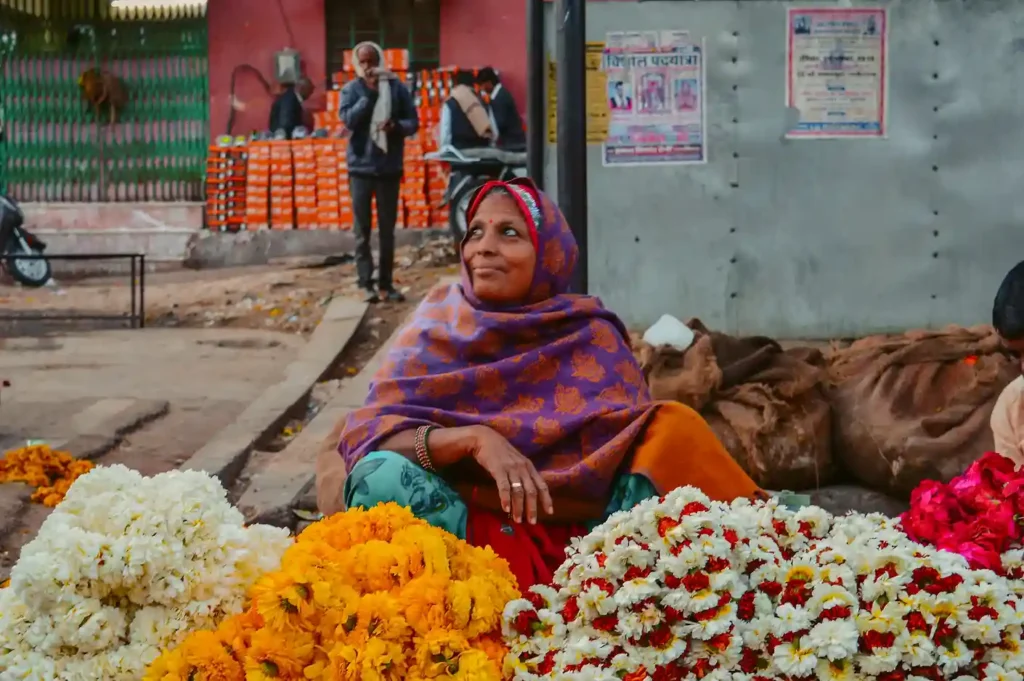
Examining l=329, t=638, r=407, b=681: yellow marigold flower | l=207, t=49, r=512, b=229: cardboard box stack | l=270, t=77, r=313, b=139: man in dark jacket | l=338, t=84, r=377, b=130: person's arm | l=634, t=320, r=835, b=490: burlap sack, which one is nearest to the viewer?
l=329, t=638, r=407, b=681: yellow marigold flower

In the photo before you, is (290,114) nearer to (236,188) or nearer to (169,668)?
(236,188)

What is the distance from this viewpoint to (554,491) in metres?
2.38

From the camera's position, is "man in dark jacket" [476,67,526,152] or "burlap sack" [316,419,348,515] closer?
"burlap sack" [316,419,348,515]

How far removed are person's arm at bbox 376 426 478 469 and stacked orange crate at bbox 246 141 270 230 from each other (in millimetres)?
3659

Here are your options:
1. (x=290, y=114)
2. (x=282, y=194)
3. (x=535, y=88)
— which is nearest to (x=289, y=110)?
(x=290, y=114)

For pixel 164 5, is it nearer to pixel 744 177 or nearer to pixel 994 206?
pixel 744 177

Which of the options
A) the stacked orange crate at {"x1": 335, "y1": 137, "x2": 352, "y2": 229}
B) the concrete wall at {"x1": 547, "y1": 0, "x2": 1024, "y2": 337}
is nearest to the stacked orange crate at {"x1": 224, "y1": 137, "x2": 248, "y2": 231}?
the stacked orange crate at {"x1": 335, "y1": 137, "x2": 352, "y2": 229}

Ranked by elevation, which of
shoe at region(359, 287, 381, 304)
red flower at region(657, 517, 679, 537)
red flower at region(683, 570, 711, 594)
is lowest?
red flower at region(683, 570, 711, 594)

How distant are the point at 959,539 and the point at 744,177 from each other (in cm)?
376

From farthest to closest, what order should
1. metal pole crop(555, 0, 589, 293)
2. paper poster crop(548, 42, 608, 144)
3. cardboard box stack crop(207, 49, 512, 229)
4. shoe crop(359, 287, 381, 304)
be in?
cardboard box stack crop(207, 49, 512, 229) → shoe crop(359, 287, 381, 304) → paper poster crop(548, 42, 608, 144) → metal pole crop(555, 0, 589, 293)

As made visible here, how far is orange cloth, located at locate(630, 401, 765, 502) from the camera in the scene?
2.32 meters

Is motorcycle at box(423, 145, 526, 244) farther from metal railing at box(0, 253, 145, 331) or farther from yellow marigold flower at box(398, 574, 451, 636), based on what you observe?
yellow marigold flower at box(398, 574, 451, 636)

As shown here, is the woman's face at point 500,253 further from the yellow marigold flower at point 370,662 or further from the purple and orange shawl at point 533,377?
the yellow marigold flower at point 370,662

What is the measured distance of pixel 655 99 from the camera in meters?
5.05
